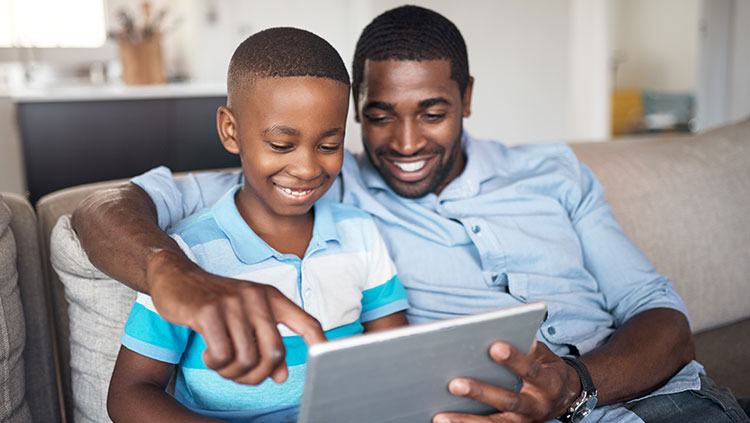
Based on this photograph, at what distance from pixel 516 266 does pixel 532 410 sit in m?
0.50

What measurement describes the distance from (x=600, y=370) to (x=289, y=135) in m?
0.70

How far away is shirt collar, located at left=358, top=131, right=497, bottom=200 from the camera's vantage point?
1.49 meters

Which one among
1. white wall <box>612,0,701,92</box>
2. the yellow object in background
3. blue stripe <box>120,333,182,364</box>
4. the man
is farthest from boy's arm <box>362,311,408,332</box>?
white wall <box>612,0,701,92</box>

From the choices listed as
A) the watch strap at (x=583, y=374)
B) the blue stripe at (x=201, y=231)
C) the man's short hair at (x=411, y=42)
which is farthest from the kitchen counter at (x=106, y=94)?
the watch strap at (x=583, y=374)

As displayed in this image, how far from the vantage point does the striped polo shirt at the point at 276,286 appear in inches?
39.9

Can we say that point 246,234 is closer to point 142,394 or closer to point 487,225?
point 142,394

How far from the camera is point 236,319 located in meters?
0.72

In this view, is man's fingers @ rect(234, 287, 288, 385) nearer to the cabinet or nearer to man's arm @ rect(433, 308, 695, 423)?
man's arm @ rect(433, 308, 695, 423)

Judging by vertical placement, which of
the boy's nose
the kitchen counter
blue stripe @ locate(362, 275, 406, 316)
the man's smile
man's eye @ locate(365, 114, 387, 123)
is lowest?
blue stripe @ locate(362, 275, 406, 316)

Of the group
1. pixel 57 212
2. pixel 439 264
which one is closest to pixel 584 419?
pixel 439 264

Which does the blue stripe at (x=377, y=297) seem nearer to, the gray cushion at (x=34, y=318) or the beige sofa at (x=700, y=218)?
the gray cushion at (x=34, y=318)

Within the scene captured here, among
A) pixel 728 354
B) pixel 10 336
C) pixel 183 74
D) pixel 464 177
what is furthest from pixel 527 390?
pixel 183 74

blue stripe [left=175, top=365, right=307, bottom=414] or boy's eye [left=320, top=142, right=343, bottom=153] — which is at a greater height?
boy's eye [left=320, top=142, right=343, bottom=153]

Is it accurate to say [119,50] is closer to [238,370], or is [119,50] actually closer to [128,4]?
[128,4]
